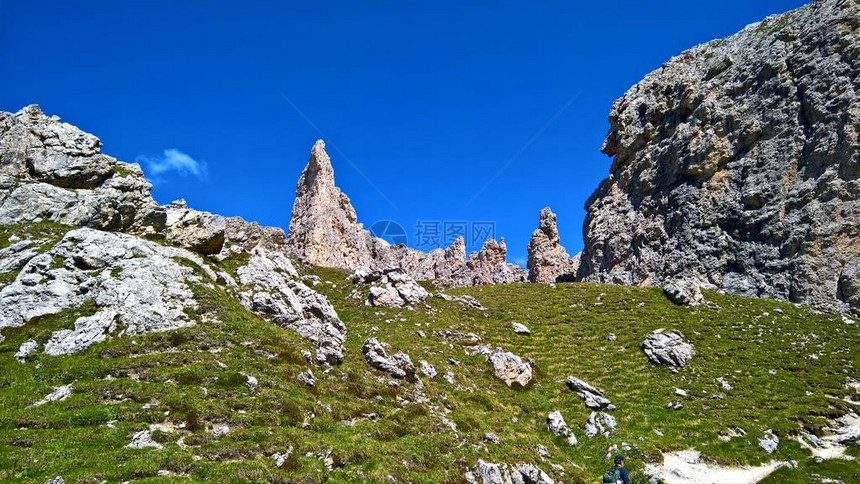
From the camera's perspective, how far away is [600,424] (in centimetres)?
3259

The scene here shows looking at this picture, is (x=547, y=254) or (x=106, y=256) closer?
(x=106, y=256)

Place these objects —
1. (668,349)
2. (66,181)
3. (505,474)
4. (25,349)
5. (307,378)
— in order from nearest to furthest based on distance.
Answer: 1. (505,474)
2. (25,349)
3. (307,378)
4. (66,181)
5. (668,349)

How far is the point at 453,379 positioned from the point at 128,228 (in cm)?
3249

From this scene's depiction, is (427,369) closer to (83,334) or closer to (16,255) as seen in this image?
(83,334)

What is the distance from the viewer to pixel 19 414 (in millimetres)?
Result: 18328

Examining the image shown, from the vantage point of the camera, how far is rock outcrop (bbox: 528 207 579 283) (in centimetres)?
13638

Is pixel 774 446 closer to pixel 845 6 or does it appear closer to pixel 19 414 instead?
pixel 19 414

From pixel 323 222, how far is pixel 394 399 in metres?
119

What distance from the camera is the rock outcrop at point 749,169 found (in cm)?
6394

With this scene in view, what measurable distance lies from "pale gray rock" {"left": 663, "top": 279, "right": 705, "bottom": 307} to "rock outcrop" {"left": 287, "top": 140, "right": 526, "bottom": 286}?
→ 7016 cm

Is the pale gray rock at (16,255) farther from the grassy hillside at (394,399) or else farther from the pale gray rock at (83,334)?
the pale gray rock at (83,334)

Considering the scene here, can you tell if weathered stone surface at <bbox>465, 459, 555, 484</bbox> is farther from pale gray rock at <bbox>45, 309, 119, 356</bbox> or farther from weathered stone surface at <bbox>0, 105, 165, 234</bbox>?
weathered stone surface at <bbox>0, 105, 165, 234</bbox>

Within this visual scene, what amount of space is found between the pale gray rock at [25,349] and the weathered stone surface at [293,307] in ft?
45.5

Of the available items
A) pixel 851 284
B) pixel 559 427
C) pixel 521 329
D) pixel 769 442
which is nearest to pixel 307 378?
pixel 559 427
